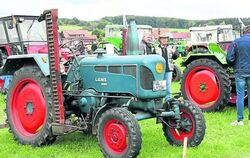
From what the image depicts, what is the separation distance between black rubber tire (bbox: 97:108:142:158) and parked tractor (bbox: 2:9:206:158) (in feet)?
0.04

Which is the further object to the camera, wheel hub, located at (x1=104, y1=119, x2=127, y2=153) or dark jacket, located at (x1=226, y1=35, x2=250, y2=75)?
dark jacket, located at (x1=226, y1=35, x2=250, y2=75)

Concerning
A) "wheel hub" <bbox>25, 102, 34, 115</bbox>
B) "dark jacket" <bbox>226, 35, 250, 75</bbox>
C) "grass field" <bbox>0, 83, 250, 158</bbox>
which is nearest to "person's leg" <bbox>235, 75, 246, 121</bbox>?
"dark jacket" <bbox>226, 35, 250, 75</bbox>

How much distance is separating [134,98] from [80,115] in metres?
0.92

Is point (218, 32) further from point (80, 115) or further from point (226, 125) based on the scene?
point (80, 115)

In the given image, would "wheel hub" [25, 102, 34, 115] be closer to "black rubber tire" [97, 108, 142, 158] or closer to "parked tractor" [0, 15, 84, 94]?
"black rubber tire" [97, 108, 142, 158]

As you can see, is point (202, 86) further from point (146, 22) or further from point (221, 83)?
point (146, 22)

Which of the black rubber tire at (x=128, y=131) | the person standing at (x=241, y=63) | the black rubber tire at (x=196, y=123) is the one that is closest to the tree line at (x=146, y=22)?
the person standing at (x=241, y=63)

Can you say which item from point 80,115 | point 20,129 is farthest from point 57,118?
point 20,129

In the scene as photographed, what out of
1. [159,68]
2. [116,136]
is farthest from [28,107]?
[159,68]

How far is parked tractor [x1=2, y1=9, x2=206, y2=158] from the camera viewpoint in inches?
202

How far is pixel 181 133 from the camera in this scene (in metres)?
5.59

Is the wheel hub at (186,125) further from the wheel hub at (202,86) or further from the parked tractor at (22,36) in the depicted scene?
the parked tractor at (22,36)

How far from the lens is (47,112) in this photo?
18.0 feet

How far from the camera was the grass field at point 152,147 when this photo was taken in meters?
5.25
